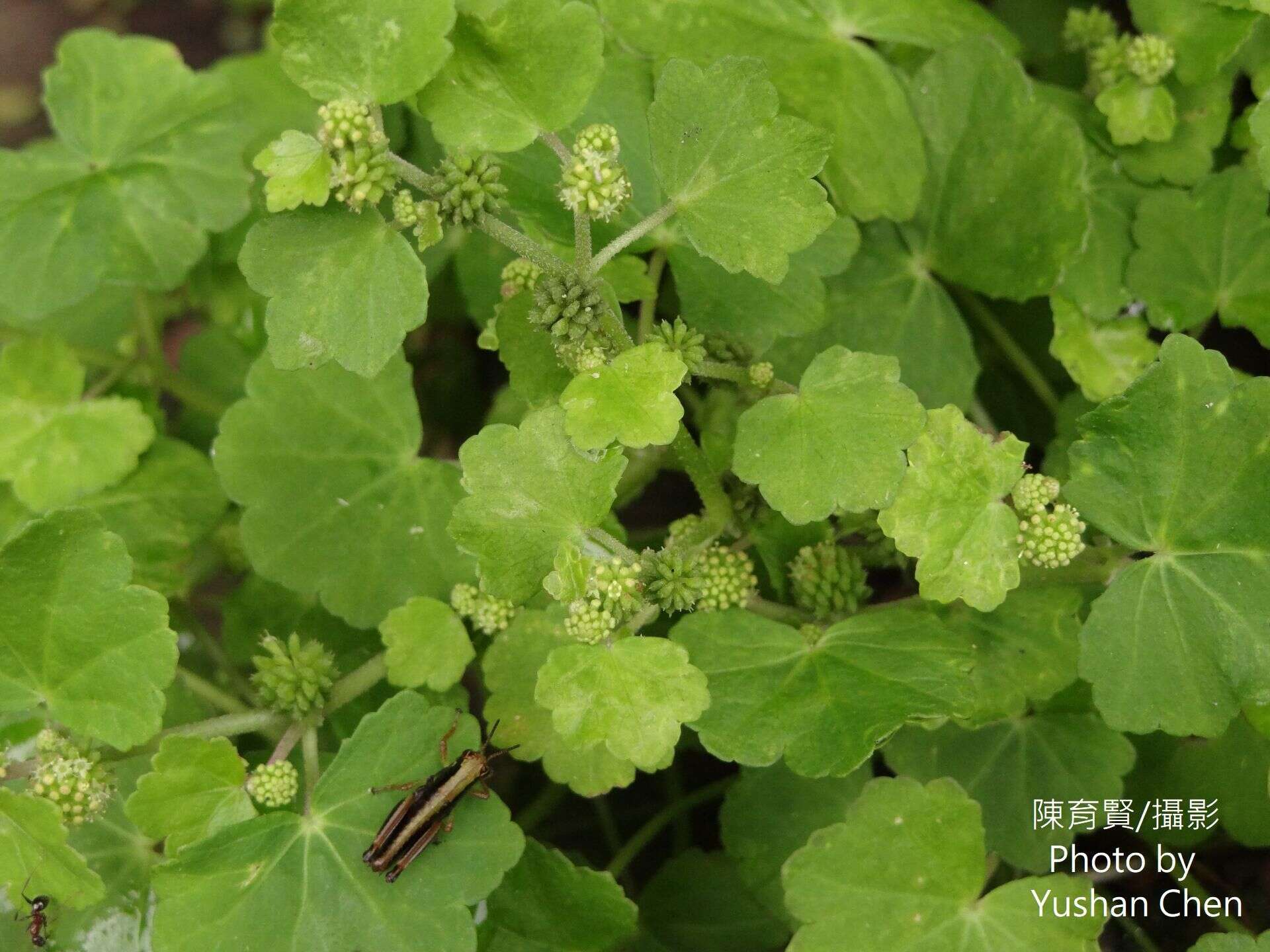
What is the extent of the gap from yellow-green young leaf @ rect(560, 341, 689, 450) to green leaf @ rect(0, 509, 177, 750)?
906 millimetres

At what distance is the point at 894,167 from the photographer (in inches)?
104

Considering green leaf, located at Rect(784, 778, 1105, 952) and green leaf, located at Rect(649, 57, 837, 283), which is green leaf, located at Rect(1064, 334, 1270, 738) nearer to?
green leaf, located at Rect(784, 778, 1105, 952)

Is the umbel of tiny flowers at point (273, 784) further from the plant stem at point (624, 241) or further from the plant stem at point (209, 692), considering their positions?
the plant stem at point (624, 241)

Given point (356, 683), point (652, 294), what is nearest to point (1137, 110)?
point (652, 294)

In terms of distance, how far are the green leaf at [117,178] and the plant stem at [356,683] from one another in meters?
1.15

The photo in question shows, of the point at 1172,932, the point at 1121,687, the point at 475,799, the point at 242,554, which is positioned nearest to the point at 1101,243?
the point at 1121,687

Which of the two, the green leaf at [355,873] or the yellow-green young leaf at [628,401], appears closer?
the yellow-green young leaf at [628,401]

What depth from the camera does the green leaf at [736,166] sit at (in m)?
1.94

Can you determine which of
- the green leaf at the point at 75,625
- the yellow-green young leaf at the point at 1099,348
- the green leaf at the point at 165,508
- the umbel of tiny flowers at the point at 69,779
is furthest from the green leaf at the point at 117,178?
the yellow-green young leaf at the point at 1099,348

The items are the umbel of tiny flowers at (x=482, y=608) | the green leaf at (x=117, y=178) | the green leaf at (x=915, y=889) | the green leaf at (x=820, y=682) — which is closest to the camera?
the green leaf at (x=820, y=682)

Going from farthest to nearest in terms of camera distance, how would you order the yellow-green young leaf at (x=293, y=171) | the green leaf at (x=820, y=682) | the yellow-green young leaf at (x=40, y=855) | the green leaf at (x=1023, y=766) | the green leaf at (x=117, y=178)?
the green leaf at (x=117, y=178) < the green leaf at (x=1023, y=766) < the green leaf at (x=820, y=682) < the yellow-green young leaf at (x=40, y=855) < the yellow-green young leaf at (x=293, y=171)

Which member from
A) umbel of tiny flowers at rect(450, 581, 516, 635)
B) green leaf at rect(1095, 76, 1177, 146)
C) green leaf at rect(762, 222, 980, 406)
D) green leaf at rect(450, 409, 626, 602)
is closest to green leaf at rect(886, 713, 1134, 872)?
green leaf at rect(762, 222, 980, 406)

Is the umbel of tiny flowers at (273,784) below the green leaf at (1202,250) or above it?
below

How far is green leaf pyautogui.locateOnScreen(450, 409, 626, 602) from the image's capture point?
1.97m
